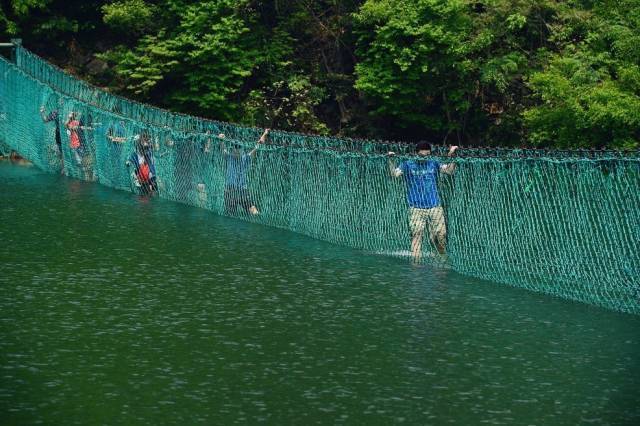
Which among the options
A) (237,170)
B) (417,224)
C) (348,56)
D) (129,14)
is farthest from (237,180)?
(348,56)

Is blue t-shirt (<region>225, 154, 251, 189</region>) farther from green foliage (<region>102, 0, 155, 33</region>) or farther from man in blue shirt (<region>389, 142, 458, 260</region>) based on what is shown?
green foliage (<region>102, 0, 155, 33</region>)

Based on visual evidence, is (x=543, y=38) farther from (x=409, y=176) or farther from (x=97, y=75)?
(x=409, y=176)

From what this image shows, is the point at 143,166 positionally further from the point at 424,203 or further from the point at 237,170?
the point at 424,203

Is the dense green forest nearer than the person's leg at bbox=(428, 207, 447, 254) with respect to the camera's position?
No

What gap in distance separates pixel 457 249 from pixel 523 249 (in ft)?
4.01

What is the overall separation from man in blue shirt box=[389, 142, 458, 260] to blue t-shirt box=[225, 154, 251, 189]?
481 cm

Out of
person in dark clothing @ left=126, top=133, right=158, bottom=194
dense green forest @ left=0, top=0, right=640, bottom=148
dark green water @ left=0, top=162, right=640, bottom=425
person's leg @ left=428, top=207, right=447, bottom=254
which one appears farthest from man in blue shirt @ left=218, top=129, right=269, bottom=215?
dense green forest @ left=0, top=0, right=640, bottom=148

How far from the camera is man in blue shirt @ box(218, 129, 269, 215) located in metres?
21.6

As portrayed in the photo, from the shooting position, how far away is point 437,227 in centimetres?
1725

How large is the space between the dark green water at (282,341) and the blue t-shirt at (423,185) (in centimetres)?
96

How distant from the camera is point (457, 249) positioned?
16.9 meters

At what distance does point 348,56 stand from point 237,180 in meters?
14.4

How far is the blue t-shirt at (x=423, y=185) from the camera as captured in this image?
17.3 metres

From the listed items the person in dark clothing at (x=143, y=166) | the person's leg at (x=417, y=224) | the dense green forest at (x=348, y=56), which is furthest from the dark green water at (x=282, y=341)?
the dense green forest at (x=348, y=56)
